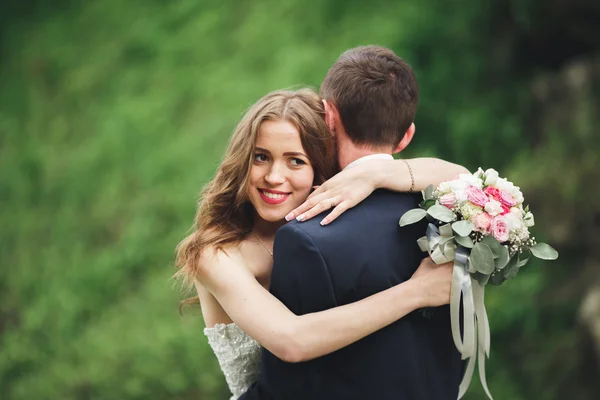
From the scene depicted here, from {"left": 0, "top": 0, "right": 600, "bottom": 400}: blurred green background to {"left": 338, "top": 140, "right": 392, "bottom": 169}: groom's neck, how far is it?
3.85 metres

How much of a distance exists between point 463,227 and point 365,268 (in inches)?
12.5

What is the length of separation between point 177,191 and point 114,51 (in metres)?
2.24

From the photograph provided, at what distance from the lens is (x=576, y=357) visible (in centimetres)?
633

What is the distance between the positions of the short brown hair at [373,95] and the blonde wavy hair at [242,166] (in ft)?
0.49

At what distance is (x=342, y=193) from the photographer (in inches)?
102

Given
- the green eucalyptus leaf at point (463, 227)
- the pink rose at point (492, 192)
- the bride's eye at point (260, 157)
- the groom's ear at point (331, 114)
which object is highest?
the groom's ear at point (331, 114)

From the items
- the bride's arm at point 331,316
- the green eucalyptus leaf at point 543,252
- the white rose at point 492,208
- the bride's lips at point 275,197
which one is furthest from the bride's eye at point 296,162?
the green eucalyptus leaf at point 543,252

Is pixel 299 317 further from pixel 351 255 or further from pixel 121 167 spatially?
pixel 121 167

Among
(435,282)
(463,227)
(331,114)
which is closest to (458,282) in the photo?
(435,282)

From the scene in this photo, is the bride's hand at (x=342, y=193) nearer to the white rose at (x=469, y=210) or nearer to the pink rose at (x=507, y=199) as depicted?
the white rose at (x=469, y=210)

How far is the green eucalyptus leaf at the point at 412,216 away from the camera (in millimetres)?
2533

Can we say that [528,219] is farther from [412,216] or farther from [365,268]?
[365,268]

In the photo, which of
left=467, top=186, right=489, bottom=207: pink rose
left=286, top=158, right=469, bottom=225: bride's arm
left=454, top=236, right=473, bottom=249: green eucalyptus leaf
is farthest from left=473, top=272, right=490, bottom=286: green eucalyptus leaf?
left=286, top=158, right=469, bottom=225: bride's arm

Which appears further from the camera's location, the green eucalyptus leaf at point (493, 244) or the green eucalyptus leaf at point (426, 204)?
the green eucalyptus leaf at point (426, 204)
